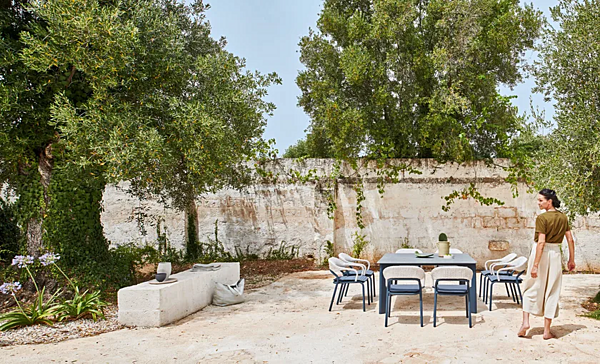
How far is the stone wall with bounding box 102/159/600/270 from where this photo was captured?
10523 millimetres

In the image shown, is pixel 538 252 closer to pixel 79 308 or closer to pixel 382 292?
pixel 382 292

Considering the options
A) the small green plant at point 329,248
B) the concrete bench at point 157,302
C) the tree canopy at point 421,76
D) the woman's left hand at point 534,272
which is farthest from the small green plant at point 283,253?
the woman's left hand at point 534,272

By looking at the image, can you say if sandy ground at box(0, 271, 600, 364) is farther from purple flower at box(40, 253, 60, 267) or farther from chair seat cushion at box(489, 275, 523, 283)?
purple flower at box(40, 253, 60, 267)

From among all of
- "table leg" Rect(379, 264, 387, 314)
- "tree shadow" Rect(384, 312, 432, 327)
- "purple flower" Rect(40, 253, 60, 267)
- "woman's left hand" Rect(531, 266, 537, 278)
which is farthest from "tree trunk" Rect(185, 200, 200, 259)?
"woman's left hand" Rect(531, 266, 537, 278)

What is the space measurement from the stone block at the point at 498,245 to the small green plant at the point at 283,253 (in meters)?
4.44

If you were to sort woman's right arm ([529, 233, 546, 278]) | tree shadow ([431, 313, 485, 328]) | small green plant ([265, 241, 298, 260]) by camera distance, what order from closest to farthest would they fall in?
1. woman's right arm ([529, 233, 546, 278])
2. tree shadow ([431, 313, 485, 328])
3. small green plant ([265, 241, 298, 260])

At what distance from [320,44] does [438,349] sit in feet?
26.7

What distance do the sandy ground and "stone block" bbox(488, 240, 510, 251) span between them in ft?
11.3

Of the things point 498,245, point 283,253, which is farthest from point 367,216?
point 498,245

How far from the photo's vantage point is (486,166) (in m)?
10.6

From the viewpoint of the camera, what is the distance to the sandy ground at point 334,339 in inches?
179

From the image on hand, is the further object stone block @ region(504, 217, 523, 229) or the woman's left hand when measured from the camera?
stone block @ region(504, 217, 523, 229)

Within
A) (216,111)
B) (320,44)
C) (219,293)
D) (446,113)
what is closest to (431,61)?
(446,113)

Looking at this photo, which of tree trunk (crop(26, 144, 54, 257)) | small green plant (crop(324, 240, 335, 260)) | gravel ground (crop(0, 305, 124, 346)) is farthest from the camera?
small green plant (crop(324, 240, 335, 260))
